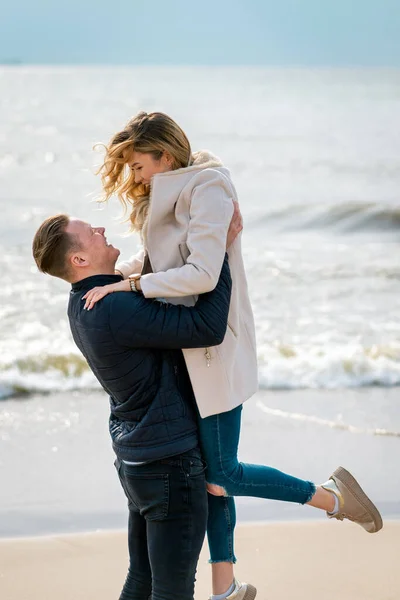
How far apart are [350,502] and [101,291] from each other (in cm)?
127

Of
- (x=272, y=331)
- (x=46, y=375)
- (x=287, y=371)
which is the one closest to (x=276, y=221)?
(x=272, y=331)

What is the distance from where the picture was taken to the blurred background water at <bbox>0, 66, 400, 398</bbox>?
6.80m

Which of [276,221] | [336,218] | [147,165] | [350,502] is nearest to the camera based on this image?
[147,165]

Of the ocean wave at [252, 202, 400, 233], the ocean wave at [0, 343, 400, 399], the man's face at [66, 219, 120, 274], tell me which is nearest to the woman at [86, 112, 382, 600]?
the man's face at [66, 219, 120, 274]

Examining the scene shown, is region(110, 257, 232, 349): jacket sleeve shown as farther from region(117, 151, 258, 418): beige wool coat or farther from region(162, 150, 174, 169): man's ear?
region(162, 150, 174, 169): man's ear

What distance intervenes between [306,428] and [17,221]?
940 cm

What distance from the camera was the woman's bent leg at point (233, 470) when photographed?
2693 mm

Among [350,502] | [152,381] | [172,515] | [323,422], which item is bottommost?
[323,422]

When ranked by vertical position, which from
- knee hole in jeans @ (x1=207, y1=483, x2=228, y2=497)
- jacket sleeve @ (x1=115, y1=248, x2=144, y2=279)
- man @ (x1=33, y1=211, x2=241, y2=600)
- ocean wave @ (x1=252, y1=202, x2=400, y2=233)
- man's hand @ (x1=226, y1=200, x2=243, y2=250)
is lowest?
knee hole in jeans @ (x1=207, y1=483, x2=228, y2=497)

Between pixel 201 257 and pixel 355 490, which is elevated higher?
pixel 201 257

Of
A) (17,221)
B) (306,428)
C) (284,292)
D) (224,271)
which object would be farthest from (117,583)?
(17,221)

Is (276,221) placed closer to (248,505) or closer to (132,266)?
(248,505)

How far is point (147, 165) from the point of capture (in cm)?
271

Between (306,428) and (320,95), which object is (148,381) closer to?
(306,428)
